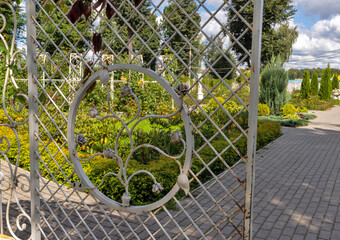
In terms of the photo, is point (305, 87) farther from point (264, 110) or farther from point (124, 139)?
point (124, 139)

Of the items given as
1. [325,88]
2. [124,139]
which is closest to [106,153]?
[124,139]

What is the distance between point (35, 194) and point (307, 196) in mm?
3537

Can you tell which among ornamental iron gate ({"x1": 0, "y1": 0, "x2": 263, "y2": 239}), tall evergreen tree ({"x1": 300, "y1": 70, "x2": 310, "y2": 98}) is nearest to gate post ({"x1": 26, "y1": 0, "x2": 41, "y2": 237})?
ornamental iron gate ({"x1": 0, "y1": 0, "x2": 263, "y2": 239})

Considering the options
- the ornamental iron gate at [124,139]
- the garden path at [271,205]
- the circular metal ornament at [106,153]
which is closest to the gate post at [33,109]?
the ornamental iron gate at [124,139]

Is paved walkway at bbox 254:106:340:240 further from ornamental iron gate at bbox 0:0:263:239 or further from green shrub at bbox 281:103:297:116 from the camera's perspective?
green shrub at bbox 281:103:297:116

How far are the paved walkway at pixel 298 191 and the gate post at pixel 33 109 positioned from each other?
2.02 meters

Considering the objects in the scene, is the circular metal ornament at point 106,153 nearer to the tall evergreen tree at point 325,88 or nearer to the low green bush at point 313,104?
the low green bush at point 313,104

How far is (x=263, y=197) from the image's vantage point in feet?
13.6

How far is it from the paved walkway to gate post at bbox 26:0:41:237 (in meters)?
2.02

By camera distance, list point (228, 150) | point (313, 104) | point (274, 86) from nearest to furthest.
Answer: point (228, 150) < point (274, 86) < point (313, 104)

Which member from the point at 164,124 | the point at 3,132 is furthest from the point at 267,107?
the point at 3,132

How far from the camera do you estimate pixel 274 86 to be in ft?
42.0

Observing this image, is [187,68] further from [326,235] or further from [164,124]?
[164,124]

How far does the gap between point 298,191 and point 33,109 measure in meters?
3.77
